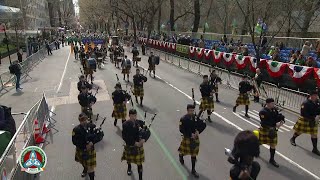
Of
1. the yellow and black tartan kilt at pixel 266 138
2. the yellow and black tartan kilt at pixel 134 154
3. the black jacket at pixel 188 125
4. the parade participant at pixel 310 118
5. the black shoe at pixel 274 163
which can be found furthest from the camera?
the parade participant at pixel 310 118

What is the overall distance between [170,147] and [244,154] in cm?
623

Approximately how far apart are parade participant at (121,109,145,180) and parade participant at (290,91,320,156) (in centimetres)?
493

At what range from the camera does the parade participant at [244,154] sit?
4.30 metres

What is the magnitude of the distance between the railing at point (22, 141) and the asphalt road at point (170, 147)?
72cm

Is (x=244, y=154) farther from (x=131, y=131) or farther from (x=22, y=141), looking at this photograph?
(x=22, y=141)

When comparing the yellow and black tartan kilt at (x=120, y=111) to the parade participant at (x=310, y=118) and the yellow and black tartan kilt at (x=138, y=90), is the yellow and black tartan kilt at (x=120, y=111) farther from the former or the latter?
the parade participant at (x=310, y=118)

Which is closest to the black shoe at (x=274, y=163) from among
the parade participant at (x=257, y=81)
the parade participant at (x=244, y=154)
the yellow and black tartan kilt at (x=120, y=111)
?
the parade participant at (x=244, y=154)

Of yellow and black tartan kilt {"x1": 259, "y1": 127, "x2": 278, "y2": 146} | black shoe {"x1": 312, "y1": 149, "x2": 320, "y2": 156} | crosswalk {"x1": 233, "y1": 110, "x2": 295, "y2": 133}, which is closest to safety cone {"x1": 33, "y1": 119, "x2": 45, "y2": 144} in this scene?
yellow and black tartan kilt {"x1": 259, "y1": 127, "x2": 278, "y2": 146}

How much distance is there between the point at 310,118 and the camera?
9.52m

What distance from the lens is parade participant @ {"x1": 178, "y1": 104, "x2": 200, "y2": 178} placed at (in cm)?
815

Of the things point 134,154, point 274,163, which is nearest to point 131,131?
point 134,154

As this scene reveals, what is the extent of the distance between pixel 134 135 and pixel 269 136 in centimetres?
377

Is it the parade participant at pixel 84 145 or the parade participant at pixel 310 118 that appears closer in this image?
the parade participant at pixel 84 145

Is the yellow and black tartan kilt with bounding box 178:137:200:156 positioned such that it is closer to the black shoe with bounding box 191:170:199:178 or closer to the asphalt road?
the black shoe with bounding box 191:170:199:178
